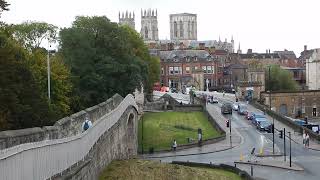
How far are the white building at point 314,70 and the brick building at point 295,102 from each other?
20.5 metres

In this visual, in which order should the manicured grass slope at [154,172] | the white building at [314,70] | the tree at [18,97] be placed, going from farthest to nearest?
the white building at [314,70], the tree at [18,97], the manicured grass slope at [154,172]

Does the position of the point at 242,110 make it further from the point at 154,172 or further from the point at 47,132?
the point at 47,132

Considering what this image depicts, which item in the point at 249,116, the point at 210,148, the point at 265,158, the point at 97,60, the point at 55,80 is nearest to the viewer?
the point at 265,158

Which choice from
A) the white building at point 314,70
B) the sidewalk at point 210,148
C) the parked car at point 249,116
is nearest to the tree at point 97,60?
the sidewalk at point 210,148

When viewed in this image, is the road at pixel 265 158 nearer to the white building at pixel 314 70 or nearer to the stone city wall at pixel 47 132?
the stone city wall at pixel 47 132

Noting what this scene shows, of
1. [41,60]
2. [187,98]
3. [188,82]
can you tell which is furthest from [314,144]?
[188,82]

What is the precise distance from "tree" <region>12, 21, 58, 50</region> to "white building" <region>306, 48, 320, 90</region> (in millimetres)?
71238

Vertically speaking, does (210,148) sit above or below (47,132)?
below

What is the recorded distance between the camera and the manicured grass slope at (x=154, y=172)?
1219 inches

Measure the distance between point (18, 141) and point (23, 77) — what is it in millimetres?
22184

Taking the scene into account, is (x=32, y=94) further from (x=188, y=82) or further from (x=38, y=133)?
(x=188, y=82)

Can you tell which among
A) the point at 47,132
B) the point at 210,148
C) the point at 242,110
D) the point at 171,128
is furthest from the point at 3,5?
the point at 242,110

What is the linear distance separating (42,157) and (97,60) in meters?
49.3

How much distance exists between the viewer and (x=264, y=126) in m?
69.1
